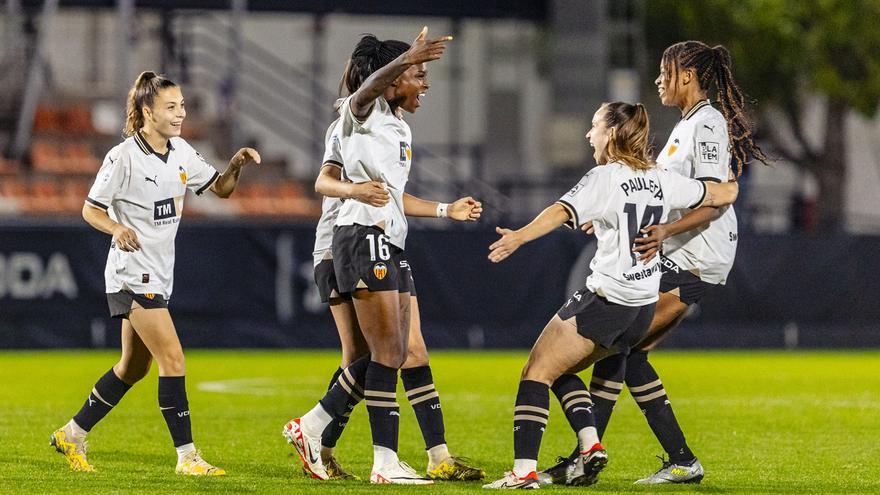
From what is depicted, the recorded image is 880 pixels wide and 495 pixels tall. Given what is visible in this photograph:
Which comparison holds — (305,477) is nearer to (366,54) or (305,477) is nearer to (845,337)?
(366,54)

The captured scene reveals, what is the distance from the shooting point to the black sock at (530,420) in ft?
22.8

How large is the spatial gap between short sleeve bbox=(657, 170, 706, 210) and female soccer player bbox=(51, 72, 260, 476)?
2156 millimetres

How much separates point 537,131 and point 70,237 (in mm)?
15951

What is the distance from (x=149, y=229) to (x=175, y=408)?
3.17 ft

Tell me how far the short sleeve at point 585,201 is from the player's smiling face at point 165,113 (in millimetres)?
2276

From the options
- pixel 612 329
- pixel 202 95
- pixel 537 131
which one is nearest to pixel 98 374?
pixel 612 329

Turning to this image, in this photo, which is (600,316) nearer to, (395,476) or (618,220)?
(618,220)

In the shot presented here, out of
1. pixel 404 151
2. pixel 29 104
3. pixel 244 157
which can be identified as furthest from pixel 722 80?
pixel 29 104

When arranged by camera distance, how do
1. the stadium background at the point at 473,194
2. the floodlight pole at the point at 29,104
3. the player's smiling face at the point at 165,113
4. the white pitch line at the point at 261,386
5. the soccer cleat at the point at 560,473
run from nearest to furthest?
the soccer cleat at the point at 560,473, the player's smiling face at the point at 165,113, the stadium background at the point at 473,194, the white pitch line at the point at 261,386, the floodlight pole at the point at 29,104

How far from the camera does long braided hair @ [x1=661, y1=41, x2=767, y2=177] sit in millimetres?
7770

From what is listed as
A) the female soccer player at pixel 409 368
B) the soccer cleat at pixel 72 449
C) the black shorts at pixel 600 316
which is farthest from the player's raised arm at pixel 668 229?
the soccer cleat at pixel 72 449

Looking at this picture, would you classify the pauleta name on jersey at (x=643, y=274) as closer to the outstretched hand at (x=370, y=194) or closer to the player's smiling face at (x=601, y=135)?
the player's smiling face at (x=601, y=135)

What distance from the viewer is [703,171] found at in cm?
755

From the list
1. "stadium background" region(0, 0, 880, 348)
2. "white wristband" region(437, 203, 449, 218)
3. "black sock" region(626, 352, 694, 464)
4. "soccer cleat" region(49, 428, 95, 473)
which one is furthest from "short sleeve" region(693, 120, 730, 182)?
"stadium background" region(0, 0, 880, 348)
